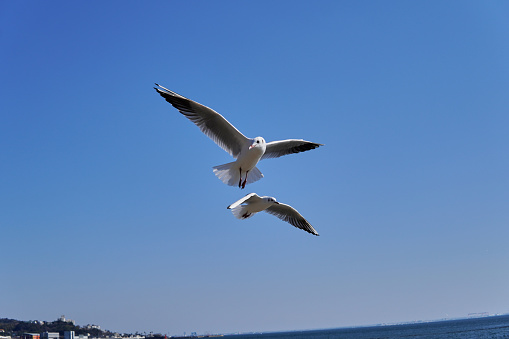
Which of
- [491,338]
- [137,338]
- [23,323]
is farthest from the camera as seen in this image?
[137,338]

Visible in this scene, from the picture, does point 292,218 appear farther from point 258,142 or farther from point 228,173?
point 258,142

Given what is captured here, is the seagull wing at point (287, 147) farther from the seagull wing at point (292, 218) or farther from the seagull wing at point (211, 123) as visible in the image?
the seagull wing at point (292, 218)

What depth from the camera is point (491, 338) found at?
6662cm

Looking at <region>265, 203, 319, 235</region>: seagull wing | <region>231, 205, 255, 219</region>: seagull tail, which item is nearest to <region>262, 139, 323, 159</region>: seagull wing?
<region>265, 203, 319, 235</region>: seagull wing

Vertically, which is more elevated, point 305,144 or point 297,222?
point 305,144

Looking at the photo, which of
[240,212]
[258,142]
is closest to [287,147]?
[258,142]

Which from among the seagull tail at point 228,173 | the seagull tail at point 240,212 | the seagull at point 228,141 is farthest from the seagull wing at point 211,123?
the seagull tail at point 240,212

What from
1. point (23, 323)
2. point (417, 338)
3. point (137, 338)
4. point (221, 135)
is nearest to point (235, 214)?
point (221, 135)

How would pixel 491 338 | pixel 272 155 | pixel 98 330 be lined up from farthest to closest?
pixel 98 330, pixel 491 338, pixel 272 155

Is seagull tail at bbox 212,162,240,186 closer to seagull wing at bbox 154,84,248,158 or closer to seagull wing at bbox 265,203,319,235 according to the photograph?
seagull wing at bbox 154,84,248,158

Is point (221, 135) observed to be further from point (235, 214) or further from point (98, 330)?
point (98, 330)

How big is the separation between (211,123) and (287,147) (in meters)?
2.48

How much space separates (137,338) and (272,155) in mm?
194825

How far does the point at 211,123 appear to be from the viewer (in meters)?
14.3
